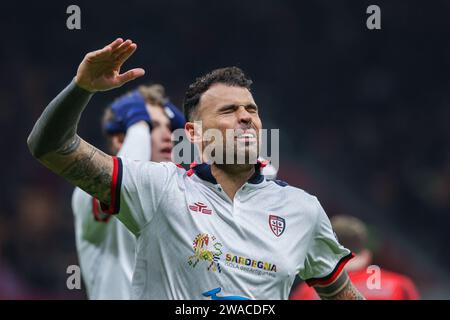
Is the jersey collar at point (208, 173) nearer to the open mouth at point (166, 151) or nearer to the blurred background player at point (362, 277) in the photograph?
the open mouth at point (166, 151)

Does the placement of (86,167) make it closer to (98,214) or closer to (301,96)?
(98,214)

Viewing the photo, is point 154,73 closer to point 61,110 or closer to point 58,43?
point 58,43

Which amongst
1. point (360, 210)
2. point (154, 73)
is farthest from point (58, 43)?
point (360, 210)

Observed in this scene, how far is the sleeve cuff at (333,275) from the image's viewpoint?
356 cm

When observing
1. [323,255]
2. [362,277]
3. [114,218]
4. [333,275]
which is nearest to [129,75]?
[323,255]

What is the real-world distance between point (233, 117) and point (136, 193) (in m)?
0.57

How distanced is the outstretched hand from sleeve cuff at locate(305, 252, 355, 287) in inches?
49.9

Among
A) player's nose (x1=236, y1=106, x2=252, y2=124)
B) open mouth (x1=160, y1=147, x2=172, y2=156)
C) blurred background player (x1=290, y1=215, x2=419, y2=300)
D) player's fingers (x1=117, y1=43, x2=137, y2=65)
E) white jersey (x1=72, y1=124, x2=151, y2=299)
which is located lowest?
blurred background player (x1=290, y1=215, x2=419, y2=300)

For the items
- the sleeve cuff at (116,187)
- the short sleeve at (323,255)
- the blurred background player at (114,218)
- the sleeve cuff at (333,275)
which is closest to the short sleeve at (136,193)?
the sleeve cuff at (116,187)

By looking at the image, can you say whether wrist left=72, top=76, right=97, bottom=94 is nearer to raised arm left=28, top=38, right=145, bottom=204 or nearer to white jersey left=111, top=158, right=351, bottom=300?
raised arm left=28, top=38, right=145, bottom=204

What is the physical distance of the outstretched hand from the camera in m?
2.88

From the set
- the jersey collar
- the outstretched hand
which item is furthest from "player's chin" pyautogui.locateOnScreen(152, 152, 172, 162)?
the outstretched hand

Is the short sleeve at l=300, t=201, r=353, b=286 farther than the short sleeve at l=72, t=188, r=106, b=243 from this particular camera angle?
No
